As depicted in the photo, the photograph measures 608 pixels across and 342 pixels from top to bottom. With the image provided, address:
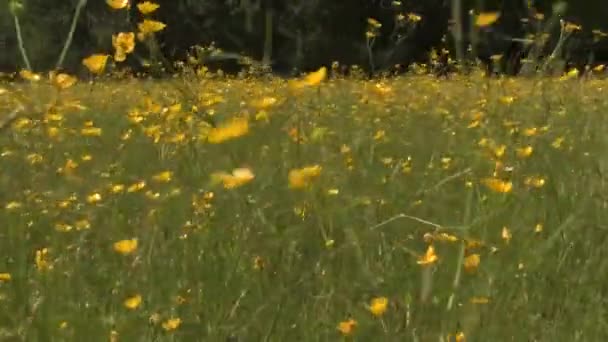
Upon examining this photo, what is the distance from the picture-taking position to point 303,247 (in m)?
2.05

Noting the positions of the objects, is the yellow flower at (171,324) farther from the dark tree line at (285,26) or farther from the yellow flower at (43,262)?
the dark tree line at (285,26)

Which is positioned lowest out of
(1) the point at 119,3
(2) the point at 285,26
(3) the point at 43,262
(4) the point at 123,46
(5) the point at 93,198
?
(2) the point at 285,26

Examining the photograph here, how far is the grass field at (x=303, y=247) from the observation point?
5.22ft

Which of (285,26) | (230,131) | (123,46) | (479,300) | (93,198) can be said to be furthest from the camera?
Answer: (285,26)

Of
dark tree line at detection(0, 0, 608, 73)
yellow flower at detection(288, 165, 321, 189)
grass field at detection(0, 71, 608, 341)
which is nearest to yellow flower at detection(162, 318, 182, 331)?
grass field at detection(0, 71, 608, 341)

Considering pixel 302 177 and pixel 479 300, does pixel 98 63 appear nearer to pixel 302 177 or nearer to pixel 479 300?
pixel 302 177

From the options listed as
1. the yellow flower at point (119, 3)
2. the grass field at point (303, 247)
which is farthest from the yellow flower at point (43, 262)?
the yellow flower at point (119, 3)

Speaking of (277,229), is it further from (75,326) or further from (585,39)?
(585,39)

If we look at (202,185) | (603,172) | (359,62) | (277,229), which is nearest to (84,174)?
(202,185)

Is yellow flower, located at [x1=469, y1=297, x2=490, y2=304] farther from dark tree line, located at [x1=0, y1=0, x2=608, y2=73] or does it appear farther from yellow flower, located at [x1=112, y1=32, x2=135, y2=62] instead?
dark tree line, located at [x1=0, y1=0, x2=608, y2=73]

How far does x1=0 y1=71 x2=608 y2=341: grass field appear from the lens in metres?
1.59

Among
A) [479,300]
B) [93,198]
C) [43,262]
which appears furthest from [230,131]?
[93,198]

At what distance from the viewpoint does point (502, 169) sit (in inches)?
81.4

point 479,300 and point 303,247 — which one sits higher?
point 479,300
